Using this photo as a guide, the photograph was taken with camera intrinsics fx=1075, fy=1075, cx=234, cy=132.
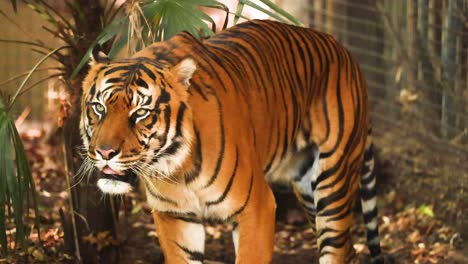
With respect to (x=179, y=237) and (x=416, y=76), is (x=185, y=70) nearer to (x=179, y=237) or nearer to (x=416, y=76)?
(x=179, y=237)

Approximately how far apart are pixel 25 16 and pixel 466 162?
15.4 ft

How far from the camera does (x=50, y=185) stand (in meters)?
7.77

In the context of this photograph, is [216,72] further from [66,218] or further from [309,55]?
[66,218]

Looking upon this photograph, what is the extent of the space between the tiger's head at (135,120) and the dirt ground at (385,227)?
1.59 m

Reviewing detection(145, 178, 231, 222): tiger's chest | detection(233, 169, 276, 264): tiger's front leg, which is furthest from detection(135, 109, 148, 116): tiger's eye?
detection(233, 169, 276, 264): tiger's front leg

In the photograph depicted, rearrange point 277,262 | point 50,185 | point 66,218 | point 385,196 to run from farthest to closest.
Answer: point 50,185, point 385,196, point 277,262, point 66,218

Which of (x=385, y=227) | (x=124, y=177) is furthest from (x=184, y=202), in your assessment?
(x=385, y=227)

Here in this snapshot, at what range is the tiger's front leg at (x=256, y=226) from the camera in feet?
14.1

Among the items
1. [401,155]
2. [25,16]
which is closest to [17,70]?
[25,16]

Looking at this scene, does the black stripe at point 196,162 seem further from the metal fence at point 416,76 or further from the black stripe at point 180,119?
the metal fence at point 416,76

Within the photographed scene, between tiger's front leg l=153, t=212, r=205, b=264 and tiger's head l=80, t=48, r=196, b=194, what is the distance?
0.36 metres

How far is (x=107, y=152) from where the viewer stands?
3844 mm

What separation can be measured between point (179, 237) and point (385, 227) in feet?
8.14

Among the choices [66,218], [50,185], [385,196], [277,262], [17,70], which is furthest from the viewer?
[17,70]
